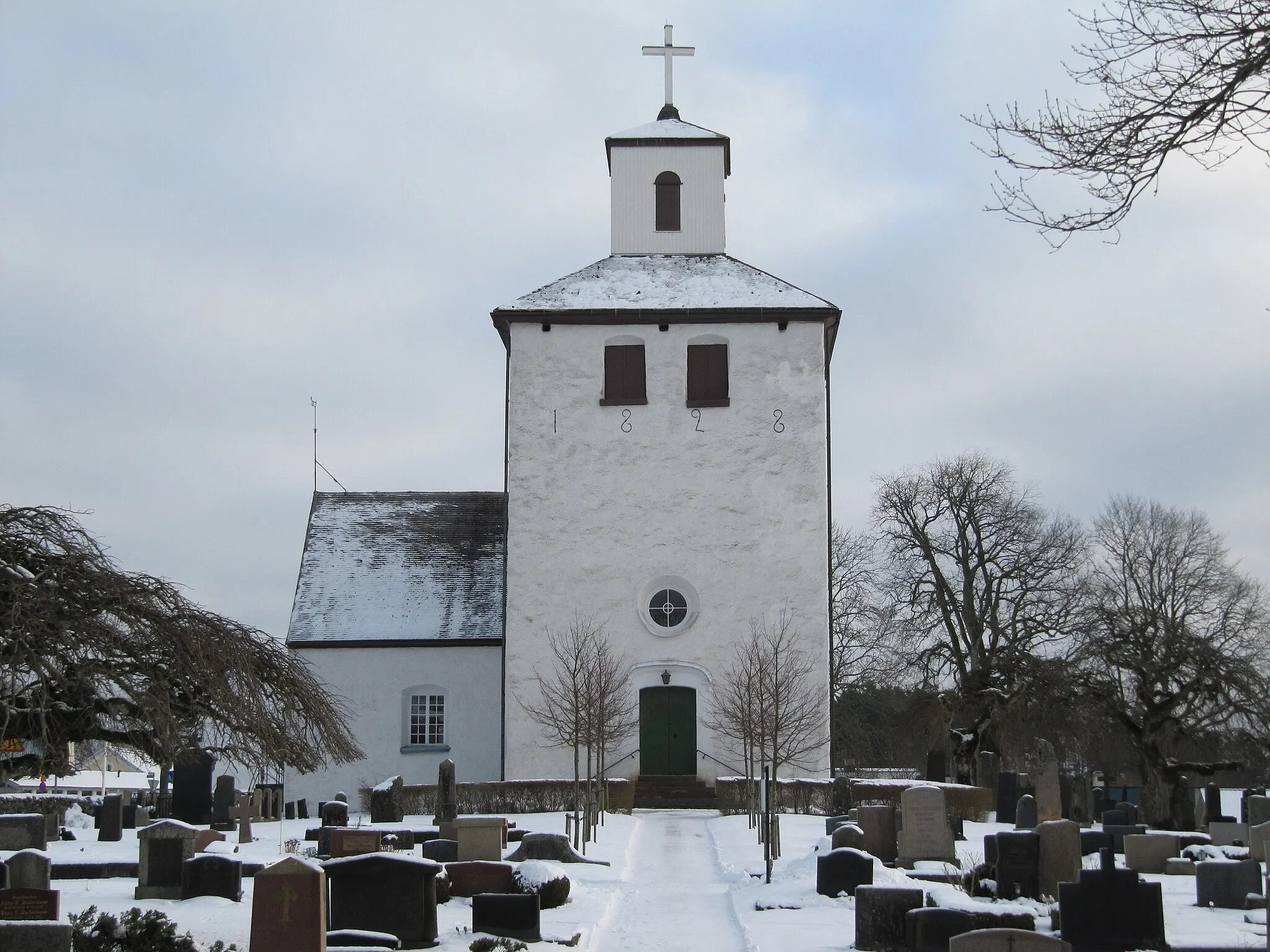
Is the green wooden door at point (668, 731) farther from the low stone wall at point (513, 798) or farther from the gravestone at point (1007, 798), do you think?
the gravestone at point (1007, 798)

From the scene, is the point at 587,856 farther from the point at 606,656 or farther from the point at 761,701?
the point at 606,656

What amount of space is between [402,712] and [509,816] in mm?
7360

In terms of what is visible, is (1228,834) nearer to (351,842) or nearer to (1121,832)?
(1121,832)

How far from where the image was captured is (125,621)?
10.5 m

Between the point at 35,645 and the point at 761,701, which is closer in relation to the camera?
the point at 35,645

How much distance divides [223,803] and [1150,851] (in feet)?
57.7

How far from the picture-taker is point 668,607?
3150cm

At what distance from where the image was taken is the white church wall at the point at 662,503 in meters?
31.1

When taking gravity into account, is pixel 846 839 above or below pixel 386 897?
above

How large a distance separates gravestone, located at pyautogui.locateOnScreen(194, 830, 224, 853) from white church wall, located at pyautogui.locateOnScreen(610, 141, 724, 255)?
1835 cm

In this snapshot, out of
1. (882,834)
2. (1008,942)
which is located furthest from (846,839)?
(1008,942)

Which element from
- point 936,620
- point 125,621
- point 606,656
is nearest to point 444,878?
point 125,621

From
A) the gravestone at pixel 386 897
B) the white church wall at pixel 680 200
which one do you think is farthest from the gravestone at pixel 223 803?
the white church wall at pixel 680 200

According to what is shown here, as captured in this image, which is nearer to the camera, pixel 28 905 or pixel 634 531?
pixel 28 905
